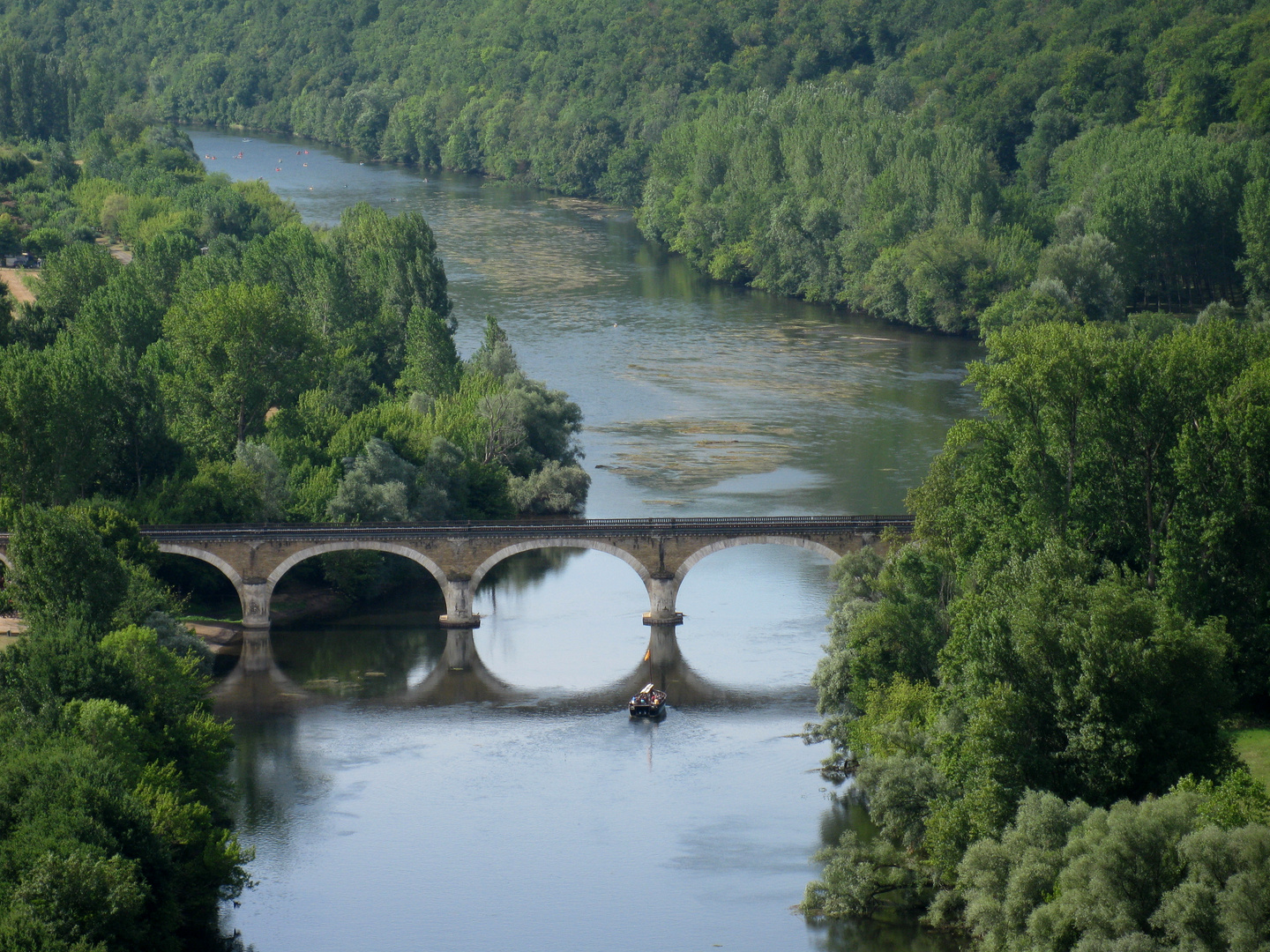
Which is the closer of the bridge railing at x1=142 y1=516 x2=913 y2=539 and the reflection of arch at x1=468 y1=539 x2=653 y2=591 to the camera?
the bridge railing at x1=142 y1=516 x2=913 y2=539

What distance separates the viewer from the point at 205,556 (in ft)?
252

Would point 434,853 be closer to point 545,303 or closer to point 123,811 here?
point 123,811

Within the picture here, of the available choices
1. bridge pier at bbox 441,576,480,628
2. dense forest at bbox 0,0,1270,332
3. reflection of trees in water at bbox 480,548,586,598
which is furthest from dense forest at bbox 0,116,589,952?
dense forest at bbox 0,0,1270,332

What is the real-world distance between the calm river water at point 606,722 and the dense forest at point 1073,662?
11.7ft

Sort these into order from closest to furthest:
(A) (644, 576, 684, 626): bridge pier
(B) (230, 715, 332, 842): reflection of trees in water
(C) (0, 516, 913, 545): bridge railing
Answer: (B) (230, 715, 332, 842): reflection of trees in water → (C) (0, 516, 913, 545): bridge railing → (A) (644, 576, 684, 626): bridge pier

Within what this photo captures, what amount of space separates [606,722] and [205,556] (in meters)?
18.7

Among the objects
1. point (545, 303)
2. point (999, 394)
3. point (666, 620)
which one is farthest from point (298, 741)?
point (545, 303)

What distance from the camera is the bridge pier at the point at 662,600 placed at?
77.5 m

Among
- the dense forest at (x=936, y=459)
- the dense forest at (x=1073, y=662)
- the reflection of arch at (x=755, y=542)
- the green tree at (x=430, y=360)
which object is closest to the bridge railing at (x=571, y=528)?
the reflection of arch at (x=755, y=542)

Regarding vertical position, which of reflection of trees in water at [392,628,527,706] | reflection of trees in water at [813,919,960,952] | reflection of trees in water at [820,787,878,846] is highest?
reflection of trees in water at [392,628,527,706]

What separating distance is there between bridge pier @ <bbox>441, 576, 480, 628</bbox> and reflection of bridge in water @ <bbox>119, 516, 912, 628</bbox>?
1.87 feet

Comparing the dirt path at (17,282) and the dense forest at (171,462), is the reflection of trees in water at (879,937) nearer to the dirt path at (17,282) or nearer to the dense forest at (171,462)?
the dense forest at (171,462)

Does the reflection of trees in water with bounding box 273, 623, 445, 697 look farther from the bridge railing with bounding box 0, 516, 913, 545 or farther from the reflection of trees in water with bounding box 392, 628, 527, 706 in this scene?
the bridge railing with bounding box 0, 516, 913, 545

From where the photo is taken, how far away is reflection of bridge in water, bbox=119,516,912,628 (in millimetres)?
76625
